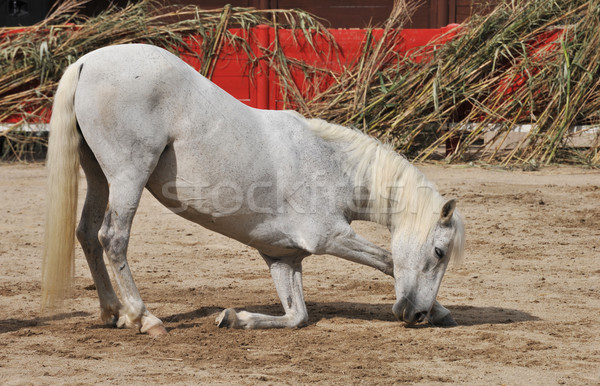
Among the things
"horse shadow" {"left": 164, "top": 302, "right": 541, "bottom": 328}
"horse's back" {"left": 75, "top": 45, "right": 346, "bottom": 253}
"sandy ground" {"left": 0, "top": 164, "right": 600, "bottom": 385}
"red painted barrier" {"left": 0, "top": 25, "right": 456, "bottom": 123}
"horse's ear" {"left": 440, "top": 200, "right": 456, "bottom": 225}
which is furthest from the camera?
"red painted barrier" {"left": 0, "top": 25, "right": 456, "bottom": 123}

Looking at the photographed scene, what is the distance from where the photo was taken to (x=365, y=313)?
15.7ft

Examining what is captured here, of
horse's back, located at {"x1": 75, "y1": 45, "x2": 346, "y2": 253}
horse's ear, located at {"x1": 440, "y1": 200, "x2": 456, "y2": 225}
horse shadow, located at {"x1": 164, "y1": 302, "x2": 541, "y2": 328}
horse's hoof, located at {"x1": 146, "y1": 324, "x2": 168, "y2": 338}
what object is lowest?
horse shadow, located at {"x1": 164, "y1": 302, "x2": 541, "y2": 328}

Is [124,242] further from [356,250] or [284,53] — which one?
[284,53]

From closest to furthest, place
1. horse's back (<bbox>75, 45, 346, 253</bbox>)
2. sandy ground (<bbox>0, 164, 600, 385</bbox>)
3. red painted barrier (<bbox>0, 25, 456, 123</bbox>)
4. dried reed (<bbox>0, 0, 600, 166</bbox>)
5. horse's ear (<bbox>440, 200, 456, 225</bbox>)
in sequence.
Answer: sandy ground (<bbox>0, 164, 600, 385</bbox>) < horse's back (<bbox>75, 45, 346, 253</bbox>) < horse's ear (<bbox>440, 200, 456, 225</bbox>) < dried reed (<bbox>0, 0, 600, 166</bbox>) < red painted barrier (<bbox>0, 25, 456, 123</bbox>)

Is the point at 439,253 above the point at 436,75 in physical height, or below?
below

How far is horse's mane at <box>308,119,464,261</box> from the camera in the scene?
4.36 meters

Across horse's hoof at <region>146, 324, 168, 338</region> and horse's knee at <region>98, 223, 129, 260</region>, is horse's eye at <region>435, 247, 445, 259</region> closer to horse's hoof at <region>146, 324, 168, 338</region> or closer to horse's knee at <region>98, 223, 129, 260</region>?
horse's hoof at <region>146, 324, 168, 338</region>

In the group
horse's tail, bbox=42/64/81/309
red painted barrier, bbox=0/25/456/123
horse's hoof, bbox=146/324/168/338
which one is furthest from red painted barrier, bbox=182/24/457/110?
horse's hoof, bbox=146/324/168/338

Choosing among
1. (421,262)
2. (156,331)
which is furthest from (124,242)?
(421,262)

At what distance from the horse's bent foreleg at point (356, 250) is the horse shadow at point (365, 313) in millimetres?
405

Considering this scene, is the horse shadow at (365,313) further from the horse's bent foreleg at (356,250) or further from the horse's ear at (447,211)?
the horse's ear at (447,211)

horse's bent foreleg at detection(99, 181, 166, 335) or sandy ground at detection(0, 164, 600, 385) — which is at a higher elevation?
horse's bent foreleg at detection(99, 181, 166, 335)

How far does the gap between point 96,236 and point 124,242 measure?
0.35 meters

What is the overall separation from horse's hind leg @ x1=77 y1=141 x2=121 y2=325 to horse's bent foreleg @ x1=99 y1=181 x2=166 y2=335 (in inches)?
7.3
